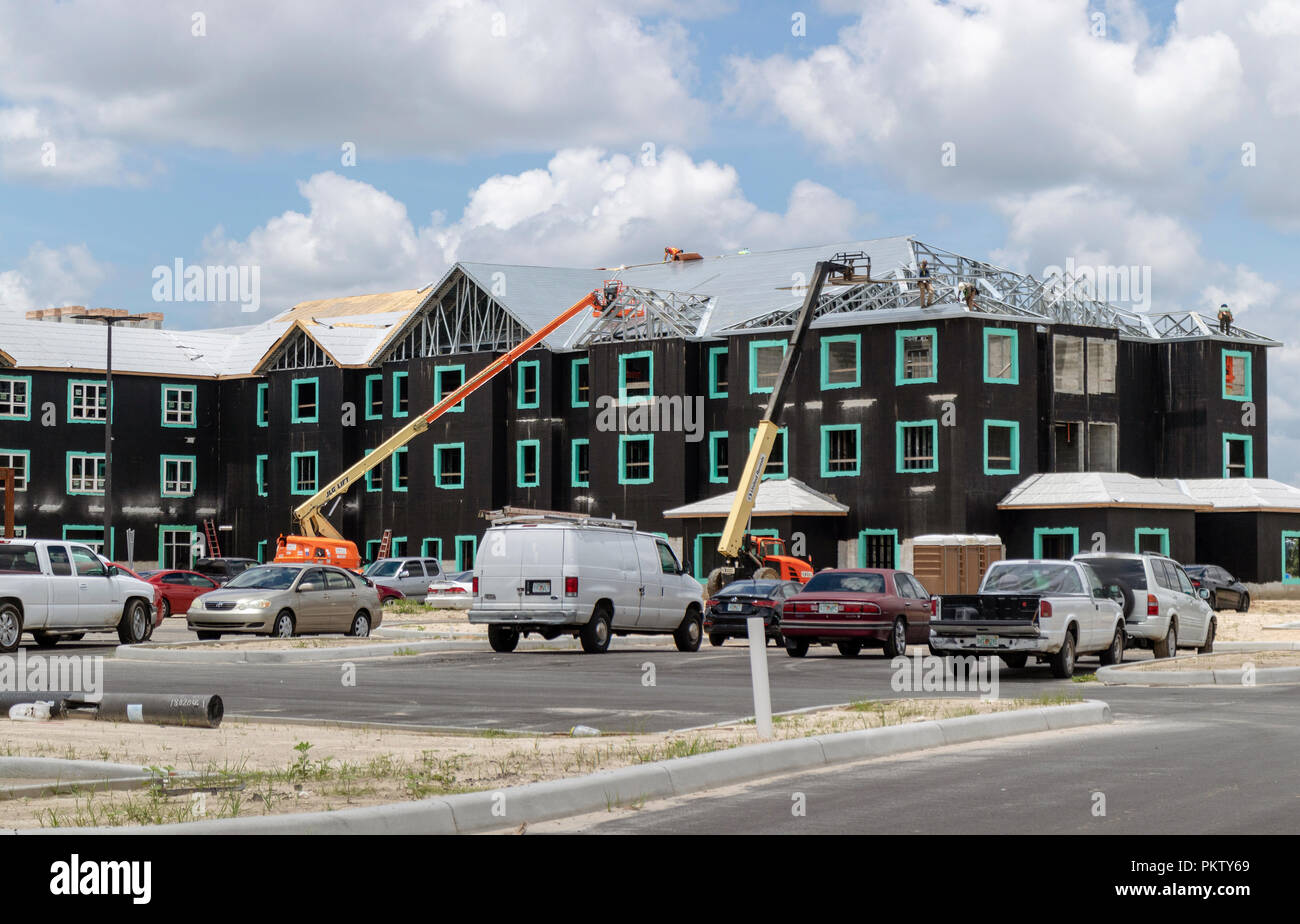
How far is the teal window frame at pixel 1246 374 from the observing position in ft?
206

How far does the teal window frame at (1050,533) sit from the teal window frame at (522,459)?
1965cm

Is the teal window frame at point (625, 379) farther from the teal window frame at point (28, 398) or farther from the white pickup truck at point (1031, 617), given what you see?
the white pickup truck at point (1031, 617)

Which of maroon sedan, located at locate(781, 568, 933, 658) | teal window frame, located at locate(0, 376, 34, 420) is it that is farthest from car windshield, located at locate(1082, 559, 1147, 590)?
teal window frame, located at locate(0, 376, 34, 420)

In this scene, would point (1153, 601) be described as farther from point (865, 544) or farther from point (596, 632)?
point (865, 544)

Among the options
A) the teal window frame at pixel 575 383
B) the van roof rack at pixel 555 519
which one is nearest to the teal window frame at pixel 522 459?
the teal window frame at pixel 575 383

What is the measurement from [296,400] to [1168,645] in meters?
50.9

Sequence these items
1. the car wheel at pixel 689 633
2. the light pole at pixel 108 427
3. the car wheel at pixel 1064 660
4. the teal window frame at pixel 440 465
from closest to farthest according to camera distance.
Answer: the car wheel at pixel 1064 660
the car wheel at pixel 689 633
the light pole at pixel 108 427
the teal window frame at pixel 440 465

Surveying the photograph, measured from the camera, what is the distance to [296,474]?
72875 millimetres

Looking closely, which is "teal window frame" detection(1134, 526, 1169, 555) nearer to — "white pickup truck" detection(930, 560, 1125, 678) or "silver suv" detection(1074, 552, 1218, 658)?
"silver suv" detection(1074, 552, 1218, 658)

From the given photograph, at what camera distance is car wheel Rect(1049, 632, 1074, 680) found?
24.1 m

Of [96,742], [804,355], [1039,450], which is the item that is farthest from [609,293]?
[96,742]

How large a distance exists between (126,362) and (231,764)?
64492mm

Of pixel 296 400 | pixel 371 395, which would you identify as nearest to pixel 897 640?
pixel 371 395
